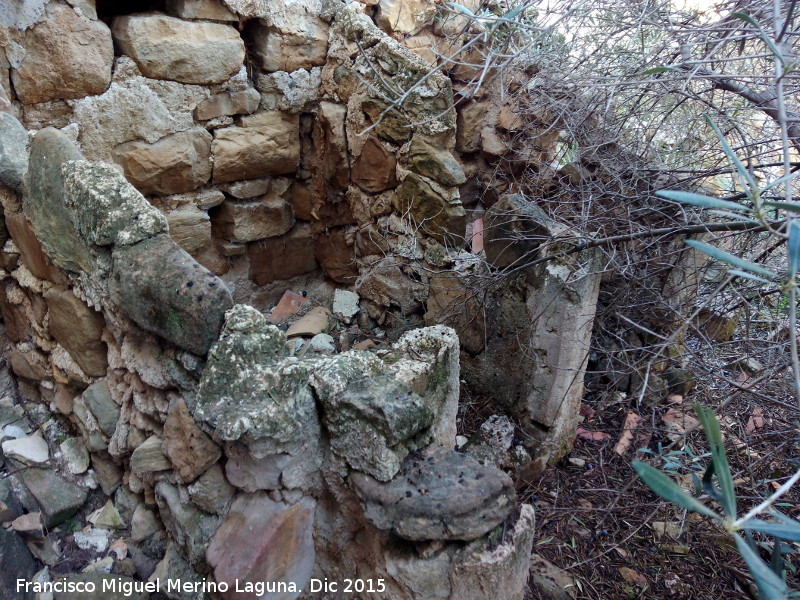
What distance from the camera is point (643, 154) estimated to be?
8.30ft

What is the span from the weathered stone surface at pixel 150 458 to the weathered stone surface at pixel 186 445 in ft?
0.20

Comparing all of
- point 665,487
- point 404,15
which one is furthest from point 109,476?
point 404,15

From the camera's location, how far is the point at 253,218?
3.12 meters

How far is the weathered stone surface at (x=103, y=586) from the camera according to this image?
1.67 m

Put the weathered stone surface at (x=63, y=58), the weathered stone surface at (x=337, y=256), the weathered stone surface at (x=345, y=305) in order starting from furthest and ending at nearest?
the weathered stone surface at (x=337, y=256), the weathered stone surface at (x=345, y=305), the weathered stone surface at (x=63, y=58)

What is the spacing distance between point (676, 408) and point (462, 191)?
66.5 inches

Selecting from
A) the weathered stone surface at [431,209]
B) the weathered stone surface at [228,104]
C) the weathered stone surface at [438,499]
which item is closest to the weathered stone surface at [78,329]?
the weathered stone surface at [438,499]

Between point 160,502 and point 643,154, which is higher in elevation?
point 643,154

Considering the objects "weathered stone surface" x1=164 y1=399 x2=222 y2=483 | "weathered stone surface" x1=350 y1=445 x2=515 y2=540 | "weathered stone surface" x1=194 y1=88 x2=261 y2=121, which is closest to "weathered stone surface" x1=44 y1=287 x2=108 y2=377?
"weathered stone surface" x1=164 y1=399 x2=222 y2=483

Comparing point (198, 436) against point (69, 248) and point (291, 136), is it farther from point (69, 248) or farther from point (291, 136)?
point (291, 136)

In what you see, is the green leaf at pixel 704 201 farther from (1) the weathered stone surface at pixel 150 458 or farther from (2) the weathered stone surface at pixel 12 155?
(2) the weathered stone surface at pixel 12 155

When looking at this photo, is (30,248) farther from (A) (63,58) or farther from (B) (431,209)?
(B) (431,209)

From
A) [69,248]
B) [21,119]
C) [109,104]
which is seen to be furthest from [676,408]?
[21,119]

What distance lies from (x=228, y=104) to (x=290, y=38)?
48 centimetres
